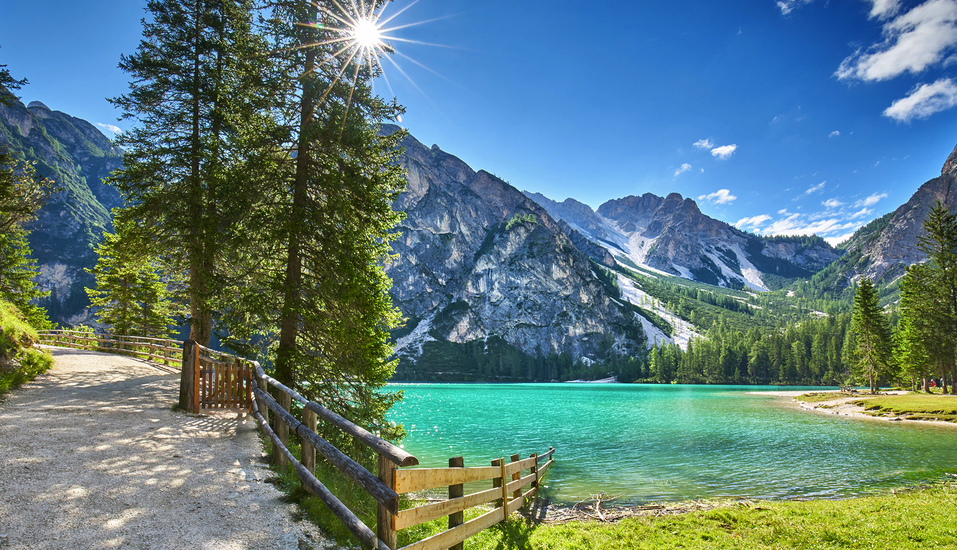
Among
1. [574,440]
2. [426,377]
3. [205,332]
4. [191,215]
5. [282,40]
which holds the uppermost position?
[282,40]

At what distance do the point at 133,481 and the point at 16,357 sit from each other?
12802 mm

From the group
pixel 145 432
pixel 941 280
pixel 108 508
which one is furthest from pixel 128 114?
pixel 941 280

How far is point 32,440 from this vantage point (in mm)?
8359

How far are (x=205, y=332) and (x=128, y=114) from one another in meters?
11.7

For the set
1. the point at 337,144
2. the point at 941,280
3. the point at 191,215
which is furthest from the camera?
the point at 941,280

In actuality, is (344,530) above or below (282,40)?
below

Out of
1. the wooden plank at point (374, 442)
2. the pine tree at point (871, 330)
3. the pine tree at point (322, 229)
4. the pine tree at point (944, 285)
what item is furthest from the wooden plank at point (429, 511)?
the pine tree at point (871, 330)

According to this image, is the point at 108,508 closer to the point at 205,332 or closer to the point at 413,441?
the point at 205,332

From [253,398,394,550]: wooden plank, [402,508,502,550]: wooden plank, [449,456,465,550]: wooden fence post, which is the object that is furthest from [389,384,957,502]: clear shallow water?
[253,398,394,550]: wooden plank

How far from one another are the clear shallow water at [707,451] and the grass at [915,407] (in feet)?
10.4

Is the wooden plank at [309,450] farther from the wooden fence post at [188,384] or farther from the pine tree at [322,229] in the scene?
the wooden fence post at [188,384]

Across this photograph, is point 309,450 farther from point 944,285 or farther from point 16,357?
point 944,285

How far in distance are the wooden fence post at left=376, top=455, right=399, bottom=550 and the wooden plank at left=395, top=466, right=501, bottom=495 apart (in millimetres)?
76

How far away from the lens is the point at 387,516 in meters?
4.61
